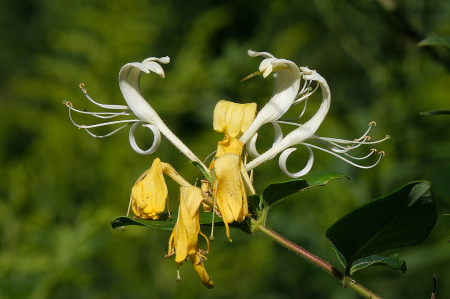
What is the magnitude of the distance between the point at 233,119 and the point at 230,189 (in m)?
0.16

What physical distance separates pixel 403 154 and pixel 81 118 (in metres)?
1.88

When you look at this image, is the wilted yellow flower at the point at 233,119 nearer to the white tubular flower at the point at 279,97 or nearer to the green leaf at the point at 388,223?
the white tubular flower at the point at 279,97

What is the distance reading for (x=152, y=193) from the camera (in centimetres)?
69

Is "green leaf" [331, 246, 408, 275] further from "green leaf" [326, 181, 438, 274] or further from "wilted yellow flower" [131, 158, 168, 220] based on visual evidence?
"wilted yellow flower" [131, 158, 168, 220]

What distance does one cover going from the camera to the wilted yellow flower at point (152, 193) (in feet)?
2.27

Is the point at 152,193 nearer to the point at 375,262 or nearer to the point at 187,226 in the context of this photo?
the point at 187,226

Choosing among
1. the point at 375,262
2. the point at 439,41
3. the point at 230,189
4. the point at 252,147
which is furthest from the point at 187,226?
the point at 439,41

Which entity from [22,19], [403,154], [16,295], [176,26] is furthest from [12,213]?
[22,19]

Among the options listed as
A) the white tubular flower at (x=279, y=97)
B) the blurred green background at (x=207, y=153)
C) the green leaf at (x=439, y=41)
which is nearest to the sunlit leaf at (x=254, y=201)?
the white tubular flower at (x=279, y=97)

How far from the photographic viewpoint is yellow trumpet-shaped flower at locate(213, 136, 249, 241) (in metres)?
0.63

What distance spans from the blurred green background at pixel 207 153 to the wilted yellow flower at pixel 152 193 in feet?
2.46

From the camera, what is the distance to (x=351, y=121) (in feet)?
6.66

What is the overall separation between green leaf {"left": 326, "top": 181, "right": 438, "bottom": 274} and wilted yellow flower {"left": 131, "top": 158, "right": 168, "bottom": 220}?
0.90 feet

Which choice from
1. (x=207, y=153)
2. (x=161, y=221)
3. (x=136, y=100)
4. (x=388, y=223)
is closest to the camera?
(x=388, y=223)
